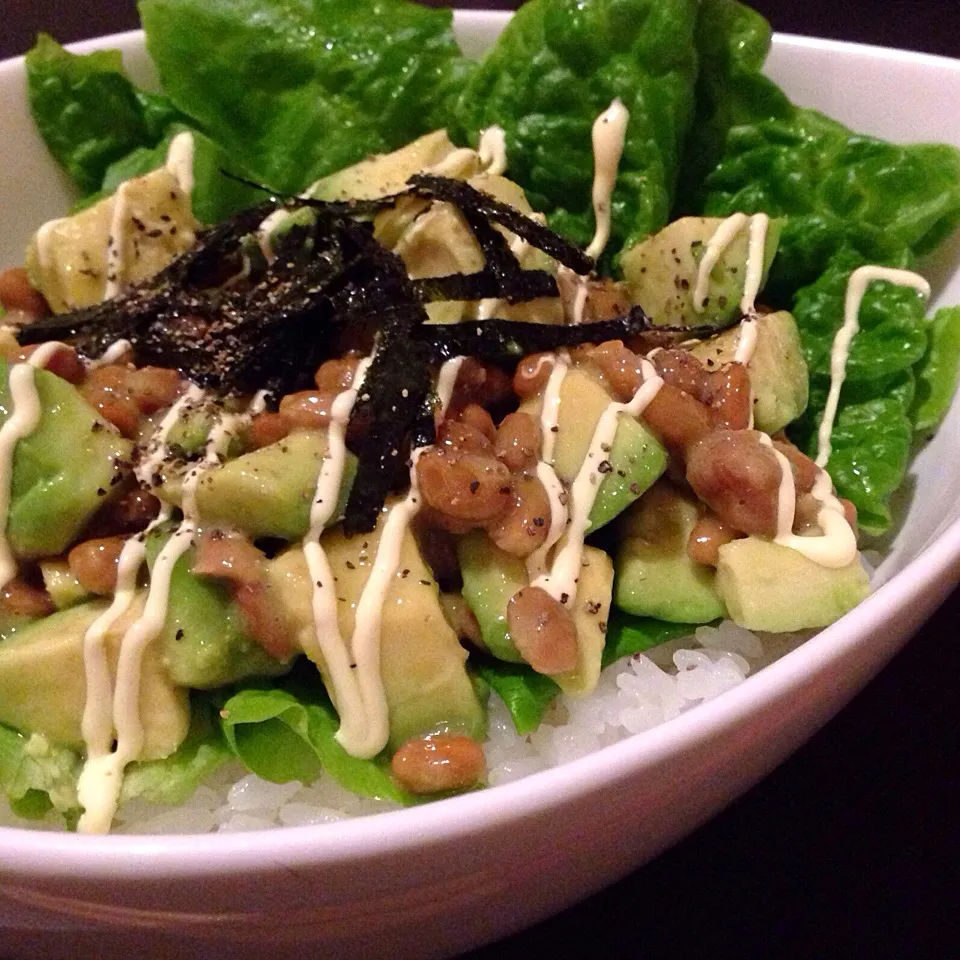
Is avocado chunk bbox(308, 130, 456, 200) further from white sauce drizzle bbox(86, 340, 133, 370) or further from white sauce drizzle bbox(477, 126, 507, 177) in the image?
white sauce drizzle bbox(86, 340, 133, 370)

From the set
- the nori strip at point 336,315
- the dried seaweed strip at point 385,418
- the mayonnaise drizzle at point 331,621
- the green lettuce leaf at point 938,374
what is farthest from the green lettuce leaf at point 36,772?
the green lettuce leaf at point 938,374

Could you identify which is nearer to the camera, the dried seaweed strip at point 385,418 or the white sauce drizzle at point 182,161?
the dried seaweed strip at point 385,418

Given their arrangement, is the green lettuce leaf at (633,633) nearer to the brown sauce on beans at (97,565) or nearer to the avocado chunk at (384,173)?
the brown sauce on beans at (97,565)

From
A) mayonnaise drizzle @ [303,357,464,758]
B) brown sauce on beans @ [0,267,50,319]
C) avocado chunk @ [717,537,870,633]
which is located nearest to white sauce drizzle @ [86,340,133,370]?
brown sauce on beans @ [0,267,50,319]

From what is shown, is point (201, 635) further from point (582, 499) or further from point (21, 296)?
point (21, 296)

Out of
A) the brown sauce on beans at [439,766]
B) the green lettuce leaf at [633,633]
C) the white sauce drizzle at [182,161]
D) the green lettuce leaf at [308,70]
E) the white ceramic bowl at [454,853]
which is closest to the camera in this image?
the white ceramic bowl at [454,853]

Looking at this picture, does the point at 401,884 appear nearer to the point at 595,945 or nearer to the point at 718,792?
the point at 718,792

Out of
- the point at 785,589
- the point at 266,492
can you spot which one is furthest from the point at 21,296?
the point at 785,589
